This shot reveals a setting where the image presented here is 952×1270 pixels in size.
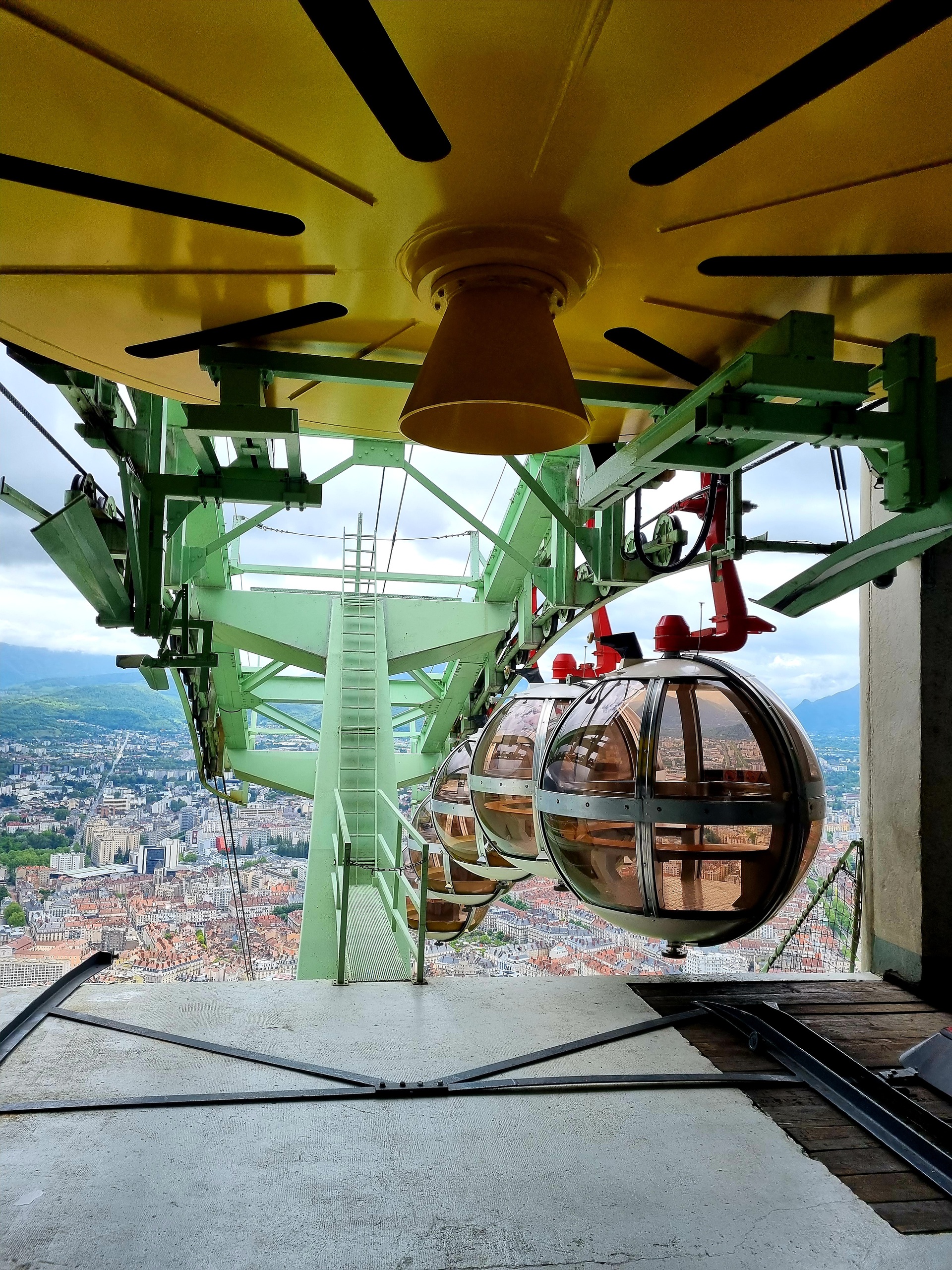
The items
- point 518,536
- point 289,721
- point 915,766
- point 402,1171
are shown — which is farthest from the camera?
point 289,721

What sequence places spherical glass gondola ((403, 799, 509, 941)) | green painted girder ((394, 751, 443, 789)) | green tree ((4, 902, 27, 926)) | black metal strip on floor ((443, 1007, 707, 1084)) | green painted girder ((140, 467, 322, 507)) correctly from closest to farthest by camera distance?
1. green painted girder ((140, 467, 322, 507))
2. black metal strip on floor ((443, 1007, 707, 1084))
3. green tree ((4, 902, 27, 926))
4. spherical glass gondola ((403, 799, 509, 941))
5. green painted girder ((394, 751, 443, 789))

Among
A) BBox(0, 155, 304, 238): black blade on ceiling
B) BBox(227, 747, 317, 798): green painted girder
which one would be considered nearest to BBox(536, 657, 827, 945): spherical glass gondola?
BBox(0, 155, 304, 238): black blade on ceiling

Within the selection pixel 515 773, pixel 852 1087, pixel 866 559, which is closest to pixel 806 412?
pixel 866 559

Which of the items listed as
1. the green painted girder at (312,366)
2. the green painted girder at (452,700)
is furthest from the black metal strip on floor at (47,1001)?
the green painted girder at (452,700)

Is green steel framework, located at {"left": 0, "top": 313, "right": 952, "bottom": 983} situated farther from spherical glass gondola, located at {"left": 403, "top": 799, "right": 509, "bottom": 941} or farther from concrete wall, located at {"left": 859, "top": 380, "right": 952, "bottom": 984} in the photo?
concrete wall, located at {"left": 859, "top": 380, "right": 952, "bottom": 984}

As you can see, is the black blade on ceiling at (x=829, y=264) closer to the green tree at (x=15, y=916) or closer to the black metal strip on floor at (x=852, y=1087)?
the black metal strip on floor at (x=852, y=1087)

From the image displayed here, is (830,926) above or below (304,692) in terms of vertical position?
below

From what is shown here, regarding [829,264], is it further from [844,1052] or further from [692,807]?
[844,1052]
